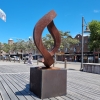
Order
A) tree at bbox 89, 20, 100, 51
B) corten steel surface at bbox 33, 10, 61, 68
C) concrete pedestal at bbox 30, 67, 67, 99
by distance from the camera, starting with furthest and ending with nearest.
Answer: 1. tree at bbox 89, 20, 100, 51
2. corten steel surface at bbox 33, 10, 61, 68
3. concrete pedestal at bbox 30, 67, 67, 99

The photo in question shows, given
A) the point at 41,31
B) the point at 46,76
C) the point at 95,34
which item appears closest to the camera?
the point at 46,76

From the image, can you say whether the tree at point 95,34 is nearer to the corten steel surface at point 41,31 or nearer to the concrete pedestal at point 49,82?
the corten steel surface at point 41,31

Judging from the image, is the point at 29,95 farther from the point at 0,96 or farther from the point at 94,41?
the point at 94,41

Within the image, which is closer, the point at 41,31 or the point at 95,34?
the point at 41,31

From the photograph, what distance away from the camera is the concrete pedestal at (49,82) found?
5.87 metres

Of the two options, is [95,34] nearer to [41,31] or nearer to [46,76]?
[41,31]

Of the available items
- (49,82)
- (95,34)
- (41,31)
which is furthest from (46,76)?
(95,34)

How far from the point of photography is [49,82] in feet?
19.6

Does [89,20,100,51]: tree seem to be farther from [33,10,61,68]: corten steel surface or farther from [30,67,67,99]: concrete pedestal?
[30,67,67,99]: concrete pedestal

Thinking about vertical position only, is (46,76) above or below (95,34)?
below

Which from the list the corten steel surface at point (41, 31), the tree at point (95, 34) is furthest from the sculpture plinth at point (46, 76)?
the tree at point (95, 34)

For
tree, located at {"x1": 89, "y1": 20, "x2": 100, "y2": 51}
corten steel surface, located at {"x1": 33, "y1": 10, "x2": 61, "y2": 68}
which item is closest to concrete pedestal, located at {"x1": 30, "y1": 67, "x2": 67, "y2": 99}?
corten steel surface, located at {"x1": 33, "y1": 10, "x2": 61, "y2": 68}

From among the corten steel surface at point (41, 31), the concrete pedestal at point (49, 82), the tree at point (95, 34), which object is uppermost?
the tree at point (95, 34)

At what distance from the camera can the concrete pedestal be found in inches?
231
